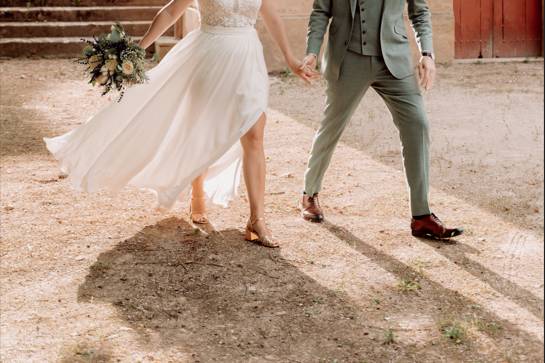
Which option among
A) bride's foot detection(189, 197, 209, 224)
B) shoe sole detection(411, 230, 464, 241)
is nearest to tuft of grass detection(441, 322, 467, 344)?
shoe sole detection(411, 230, 464, 241)

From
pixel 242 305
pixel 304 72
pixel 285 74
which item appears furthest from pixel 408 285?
pixel 285 74

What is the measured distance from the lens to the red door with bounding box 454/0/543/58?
13.3 m

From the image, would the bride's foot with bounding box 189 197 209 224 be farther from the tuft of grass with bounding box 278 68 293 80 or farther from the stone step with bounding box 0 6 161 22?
the stone step with bounding box 0 6 161 22

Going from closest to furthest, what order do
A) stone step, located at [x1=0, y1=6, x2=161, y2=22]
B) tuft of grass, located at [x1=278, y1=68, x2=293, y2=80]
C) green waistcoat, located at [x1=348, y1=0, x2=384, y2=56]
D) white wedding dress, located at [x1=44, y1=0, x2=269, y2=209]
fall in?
1. green waistcoat, located at [x1=348, y1=0, x2=384, y2=56]
2. white wedding dress, located at [x1=44, y1=0, x2=269, y2=209]
3. tuft of grass, located at [x1=278, y1=68, x2=293, y2=80]
4. stone step, located at [x1=0, y1=6, x2=161, y2=22]

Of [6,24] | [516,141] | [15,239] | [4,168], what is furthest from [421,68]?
[6,24]

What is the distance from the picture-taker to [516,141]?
8.12 meters

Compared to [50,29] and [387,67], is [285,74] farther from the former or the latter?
[387,67]

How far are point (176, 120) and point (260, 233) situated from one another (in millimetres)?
864

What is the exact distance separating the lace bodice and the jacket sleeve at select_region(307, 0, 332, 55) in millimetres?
345

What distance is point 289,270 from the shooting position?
509 cm

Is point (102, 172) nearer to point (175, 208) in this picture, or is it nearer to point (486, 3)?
point (175, 208)

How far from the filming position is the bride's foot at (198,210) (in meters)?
5.93

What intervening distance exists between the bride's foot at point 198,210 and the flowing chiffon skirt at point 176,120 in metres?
0.49

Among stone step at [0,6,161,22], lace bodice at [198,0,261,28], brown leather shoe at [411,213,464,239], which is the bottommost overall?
brown leather shoe at [411,213,464,239]
